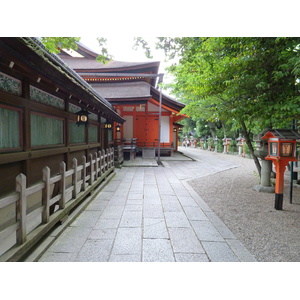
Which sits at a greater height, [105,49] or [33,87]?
[105,49]

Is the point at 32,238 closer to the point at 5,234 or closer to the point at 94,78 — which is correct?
the point at 5,234

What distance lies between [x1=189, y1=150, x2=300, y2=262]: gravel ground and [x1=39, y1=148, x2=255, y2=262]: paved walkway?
23 cm

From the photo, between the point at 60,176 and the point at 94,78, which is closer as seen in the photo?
the point at 60,176

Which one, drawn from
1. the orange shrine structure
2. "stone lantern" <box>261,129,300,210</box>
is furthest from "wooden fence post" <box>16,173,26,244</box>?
the orange shrine structure

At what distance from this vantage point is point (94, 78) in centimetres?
1395

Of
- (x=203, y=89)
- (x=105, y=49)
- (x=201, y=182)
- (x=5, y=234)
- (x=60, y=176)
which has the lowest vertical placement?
(x=201, y=182)

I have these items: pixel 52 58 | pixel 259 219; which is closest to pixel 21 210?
pixel 52 58

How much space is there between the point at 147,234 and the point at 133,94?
10.4m

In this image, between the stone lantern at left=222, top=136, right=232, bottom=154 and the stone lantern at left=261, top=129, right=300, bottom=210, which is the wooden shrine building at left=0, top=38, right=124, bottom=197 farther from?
the stone lantern at left=222, top=136, right=232, bottom=154

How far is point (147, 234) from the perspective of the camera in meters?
3.27

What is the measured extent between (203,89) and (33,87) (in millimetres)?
3806

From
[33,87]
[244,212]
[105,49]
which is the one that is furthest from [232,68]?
[33,87]

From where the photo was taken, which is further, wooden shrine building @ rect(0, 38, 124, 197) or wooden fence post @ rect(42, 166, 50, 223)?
wooden fence post @ rect(42, 166, 50, 223)

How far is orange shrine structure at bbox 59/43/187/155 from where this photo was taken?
1334 cm
